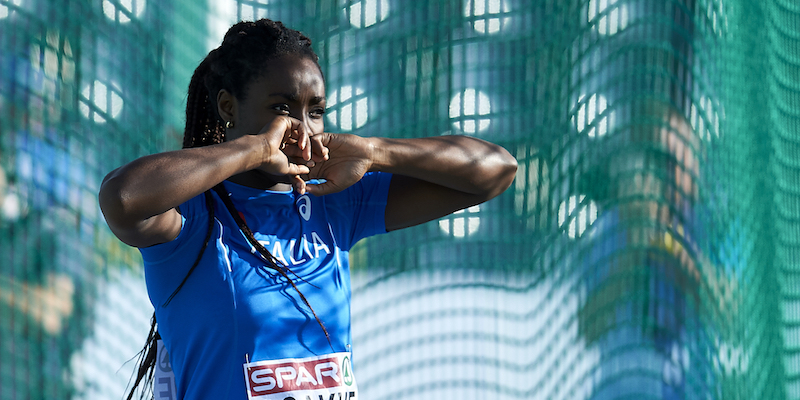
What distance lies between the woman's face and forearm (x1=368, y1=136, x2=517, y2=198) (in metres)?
0.12

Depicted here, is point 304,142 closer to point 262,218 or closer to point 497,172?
point 262,218

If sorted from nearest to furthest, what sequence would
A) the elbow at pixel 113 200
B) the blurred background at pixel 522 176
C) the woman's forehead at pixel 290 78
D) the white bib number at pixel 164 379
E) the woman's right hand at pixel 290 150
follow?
the elbow at pixel 113 200
the woman's right hand at pixel 290 150
the woman's forehead at pixel 290 78
the white bib number at pixel 164 379
the blurred background at pixel 522 176

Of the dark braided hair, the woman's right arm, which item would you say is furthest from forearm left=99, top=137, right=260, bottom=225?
the dark braided hair

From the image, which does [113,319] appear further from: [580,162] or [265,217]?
[580,162]

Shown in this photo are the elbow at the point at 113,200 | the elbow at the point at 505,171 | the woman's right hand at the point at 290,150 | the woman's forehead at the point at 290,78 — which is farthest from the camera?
the elbow at the point at 505,171

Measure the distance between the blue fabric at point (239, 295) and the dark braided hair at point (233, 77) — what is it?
1 centimetres

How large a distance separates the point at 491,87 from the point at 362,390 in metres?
1.12

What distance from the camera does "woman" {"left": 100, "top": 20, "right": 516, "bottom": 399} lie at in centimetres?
107

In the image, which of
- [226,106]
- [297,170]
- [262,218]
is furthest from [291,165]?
[226,106]

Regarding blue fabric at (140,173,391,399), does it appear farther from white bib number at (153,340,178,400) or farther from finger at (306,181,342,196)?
white bib number at (153,340,178,400)

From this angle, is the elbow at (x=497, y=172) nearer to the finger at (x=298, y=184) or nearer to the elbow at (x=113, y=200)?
the finger at (x=298, y=184)

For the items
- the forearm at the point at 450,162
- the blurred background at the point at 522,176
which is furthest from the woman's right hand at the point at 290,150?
the blurred background at the point at 522,176

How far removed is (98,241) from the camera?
92.7 inches

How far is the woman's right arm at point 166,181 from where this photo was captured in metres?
1.01
